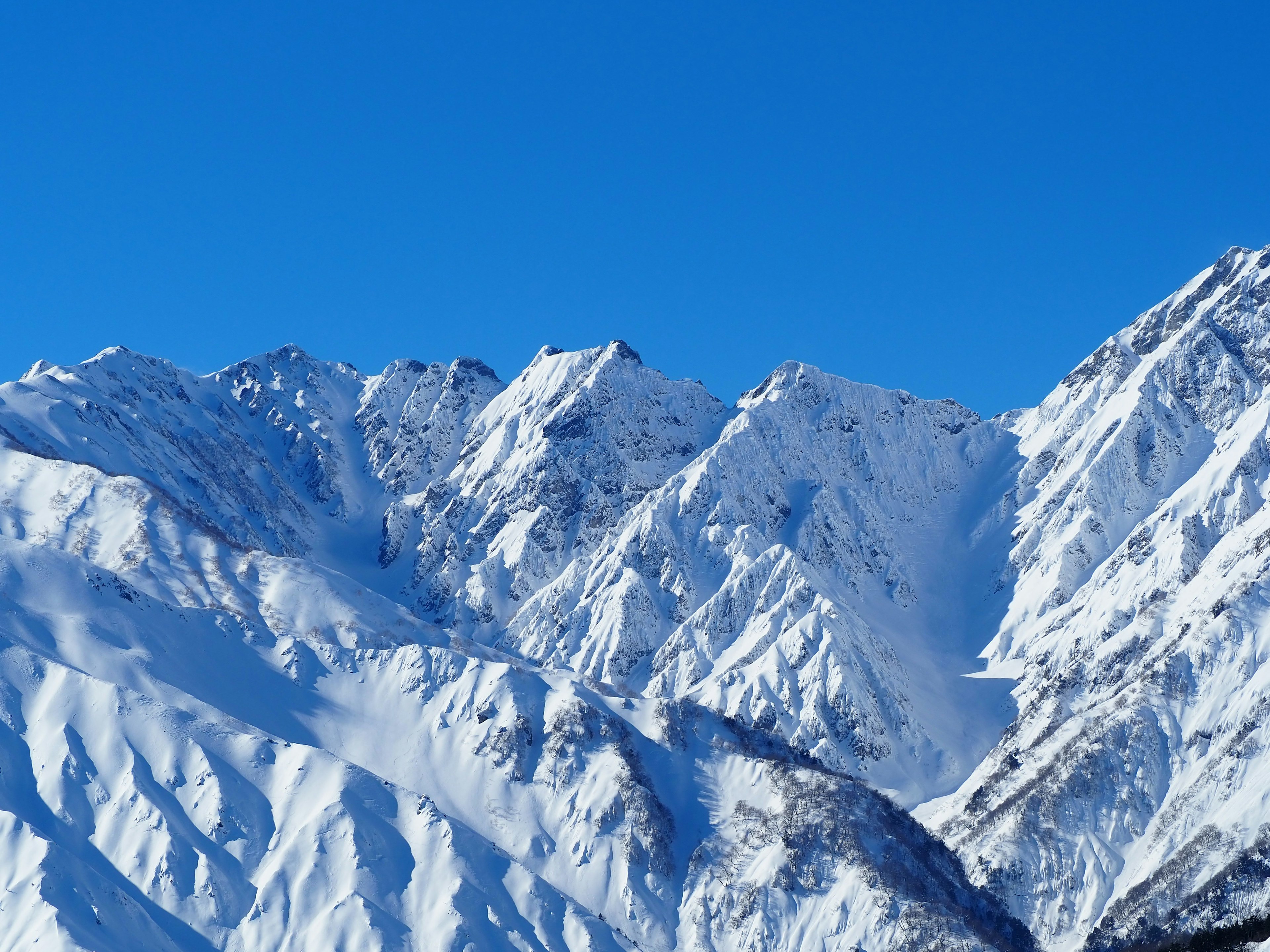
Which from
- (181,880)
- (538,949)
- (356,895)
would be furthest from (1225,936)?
(181,880)

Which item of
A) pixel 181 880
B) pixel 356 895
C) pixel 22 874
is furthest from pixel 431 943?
pixel 22 874

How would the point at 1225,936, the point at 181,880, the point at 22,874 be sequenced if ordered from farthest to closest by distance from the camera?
1. the point at 181,880
2. the point at 22,874
3. the point at 1225,936

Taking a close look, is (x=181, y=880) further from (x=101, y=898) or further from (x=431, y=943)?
(x=431, y=943)

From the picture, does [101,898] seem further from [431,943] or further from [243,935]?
[431,943]

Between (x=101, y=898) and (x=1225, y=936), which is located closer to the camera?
(x=1225, y=936)

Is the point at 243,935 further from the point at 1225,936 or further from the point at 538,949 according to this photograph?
the point at 1225,936

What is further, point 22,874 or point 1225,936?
point 22,874

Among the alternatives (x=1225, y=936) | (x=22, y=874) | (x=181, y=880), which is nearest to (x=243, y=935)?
(x=181, y=880)

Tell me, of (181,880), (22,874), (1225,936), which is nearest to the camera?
(1225,936)
